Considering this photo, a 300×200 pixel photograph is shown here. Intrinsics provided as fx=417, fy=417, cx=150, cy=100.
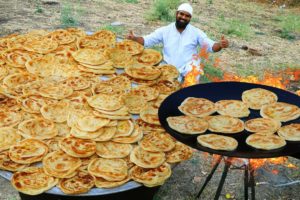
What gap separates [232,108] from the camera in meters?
4.76

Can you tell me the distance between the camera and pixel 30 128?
483 cm

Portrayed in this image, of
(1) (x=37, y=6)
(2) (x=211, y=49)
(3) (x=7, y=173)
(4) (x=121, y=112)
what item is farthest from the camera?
(1) (x=37, y=6)

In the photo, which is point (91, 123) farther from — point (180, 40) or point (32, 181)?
point (180, 40)

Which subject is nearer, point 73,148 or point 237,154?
point 237,154

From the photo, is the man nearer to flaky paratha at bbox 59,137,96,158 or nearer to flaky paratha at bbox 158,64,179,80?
flaky paratha at bbox 158,64,179,80

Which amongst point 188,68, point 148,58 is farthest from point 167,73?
point 188,68

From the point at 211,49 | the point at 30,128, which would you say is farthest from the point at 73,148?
the point at 211,49

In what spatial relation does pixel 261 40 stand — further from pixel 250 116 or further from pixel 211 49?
pixel 250 116

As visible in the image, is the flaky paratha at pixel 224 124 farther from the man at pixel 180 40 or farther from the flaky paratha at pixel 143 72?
the man at pixel 180 40

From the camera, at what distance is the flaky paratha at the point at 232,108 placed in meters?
4.70

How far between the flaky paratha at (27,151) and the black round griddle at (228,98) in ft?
4.42

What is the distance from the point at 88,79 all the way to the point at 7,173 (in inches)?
73.9

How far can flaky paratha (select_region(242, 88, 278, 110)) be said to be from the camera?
485cm

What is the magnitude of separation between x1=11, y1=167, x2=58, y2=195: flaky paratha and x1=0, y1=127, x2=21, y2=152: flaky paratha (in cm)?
43
